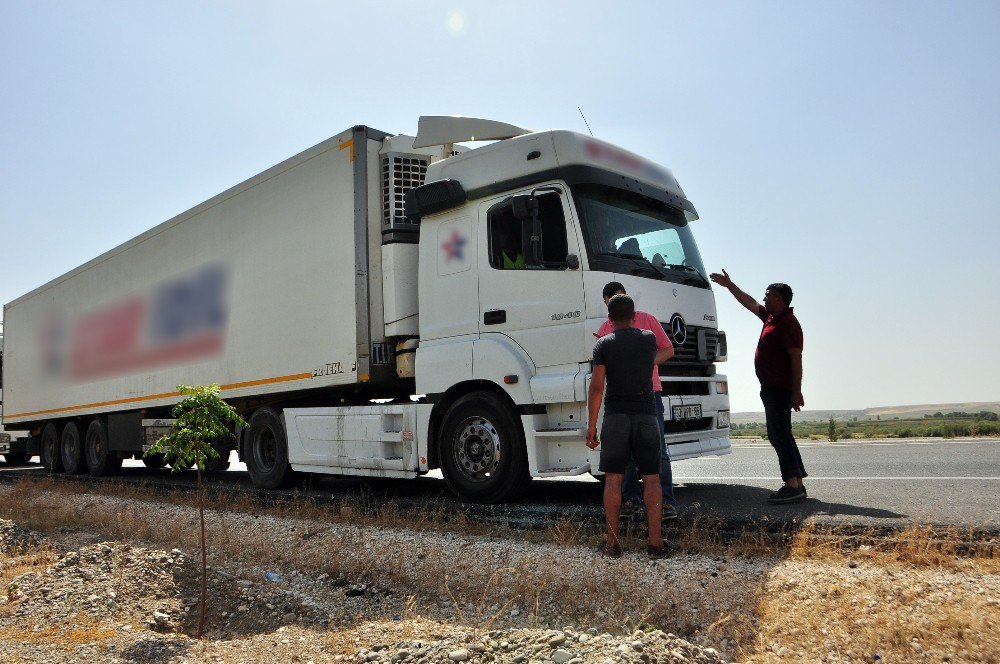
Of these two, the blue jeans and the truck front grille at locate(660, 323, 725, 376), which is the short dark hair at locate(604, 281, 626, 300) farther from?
the truck front grille at locate(660, 323, 725, 376)

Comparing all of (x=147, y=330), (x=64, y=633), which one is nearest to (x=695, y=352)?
(x=64, y=633)

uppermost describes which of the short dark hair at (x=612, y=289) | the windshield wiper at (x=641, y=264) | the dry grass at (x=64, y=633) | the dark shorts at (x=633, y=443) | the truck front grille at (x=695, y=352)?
the windshield wiper at (x=641, y=264)

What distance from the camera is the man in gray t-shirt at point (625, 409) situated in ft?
17.6

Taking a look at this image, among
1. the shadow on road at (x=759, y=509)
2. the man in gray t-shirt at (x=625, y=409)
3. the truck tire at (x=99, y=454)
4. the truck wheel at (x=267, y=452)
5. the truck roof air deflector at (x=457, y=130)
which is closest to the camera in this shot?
the man in gray t-shirt at (x=625, y=409)

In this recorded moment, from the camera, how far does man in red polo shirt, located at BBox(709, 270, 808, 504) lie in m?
6.54

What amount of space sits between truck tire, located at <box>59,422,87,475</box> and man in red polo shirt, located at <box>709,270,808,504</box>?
1295 centimetres

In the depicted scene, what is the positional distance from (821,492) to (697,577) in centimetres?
325

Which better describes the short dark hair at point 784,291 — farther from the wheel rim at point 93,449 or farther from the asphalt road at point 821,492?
the wheel rim at point 93,449

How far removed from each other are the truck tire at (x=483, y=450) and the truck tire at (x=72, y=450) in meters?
10.2

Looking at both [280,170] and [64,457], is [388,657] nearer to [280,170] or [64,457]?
[280,170]

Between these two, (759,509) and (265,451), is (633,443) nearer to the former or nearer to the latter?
(759,509)

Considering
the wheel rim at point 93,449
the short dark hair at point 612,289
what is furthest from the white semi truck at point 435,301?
the wheel rim at point 93,449

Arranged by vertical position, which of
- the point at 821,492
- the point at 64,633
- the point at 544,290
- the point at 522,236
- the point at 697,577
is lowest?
the point at 64,633

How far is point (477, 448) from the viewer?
7.17m
